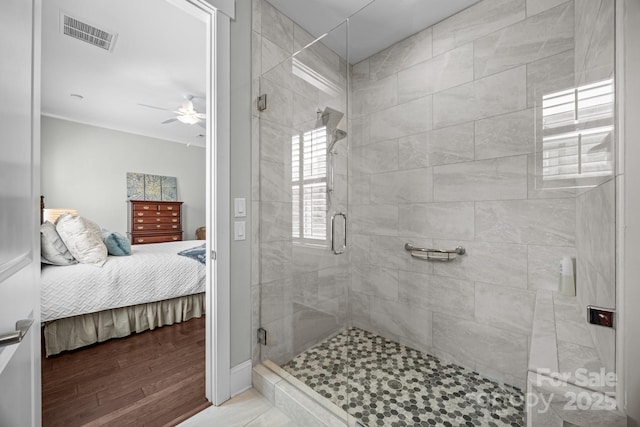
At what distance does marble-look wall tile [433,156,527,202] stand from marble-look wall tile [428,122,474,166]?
0.15ft

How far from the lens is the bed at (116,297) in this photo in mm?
2094

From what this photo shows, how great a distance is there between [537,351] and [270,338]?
1.41m

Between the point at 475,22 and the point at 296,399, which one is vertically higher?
the point at 475,22

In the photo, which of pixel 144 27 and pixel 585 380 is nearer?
pixel 585 380

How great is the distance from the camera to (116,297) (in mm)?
2344

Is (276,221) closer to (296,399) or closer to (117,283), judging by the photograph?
(296,399)

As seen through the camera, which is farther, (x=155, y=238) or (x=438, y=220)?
(x=155, y=238)

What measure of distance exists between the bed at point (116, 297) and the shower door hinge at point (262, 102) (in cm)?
194

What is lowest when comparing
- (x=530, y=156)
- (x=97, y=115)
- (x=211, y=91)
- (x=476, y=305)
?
(x=476, y=305)

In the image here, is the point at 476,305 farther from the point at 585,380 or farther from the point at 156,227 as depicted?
the point at 156,227

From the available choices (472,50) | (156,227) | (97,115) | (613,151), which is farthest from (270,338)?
(97,115)

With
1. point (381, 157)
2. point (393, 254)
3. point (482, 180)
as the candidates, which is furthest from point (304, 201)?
point (482, 180)

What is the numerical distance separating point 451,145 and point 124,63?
339cm

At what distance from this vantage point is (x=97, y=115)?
170 inches
